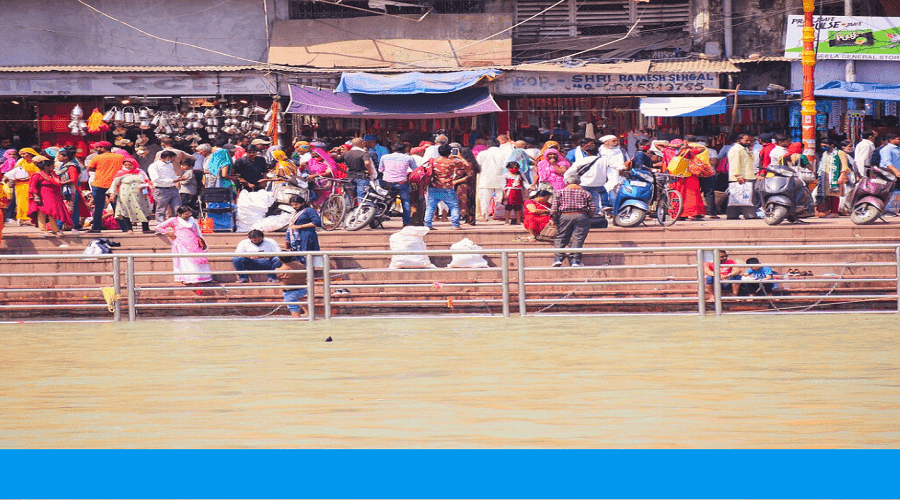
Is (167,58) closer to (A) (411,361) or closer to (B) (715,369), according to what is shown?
(A) (411,361)

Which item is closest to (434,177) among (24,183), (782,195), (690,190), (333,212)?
(333,212)

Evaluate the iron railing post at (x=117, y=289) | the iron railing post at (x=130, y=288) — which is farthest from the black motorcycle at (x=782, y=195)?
the iron railing post at (x=117, y=289)

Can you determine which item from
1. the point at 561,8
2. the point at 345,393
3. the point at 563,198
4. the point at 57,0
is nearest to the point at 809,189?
the point at 563,198

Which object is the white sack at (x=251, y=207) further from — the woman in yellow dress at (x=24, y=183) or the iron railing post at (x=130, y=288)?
the iron railing post at (x=130, y=288)

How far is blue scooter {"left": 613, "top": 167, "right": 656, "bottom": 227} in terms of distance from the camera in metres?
17.3

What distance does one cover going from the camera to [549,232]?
16.3 metres

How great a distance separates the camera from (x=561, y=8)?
25484 millimetres

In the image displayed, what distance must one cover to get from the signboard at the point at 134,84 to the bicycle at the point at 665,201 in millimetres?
9452

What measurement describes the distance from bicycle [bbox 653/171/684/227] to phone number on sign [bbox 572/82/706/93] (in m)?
6.09

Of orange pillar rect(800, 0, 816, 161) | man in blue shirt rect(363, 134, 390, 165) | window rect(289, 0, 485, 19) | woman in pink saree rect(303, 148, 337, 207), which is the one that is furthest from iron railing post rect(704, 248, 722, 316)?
window rect(289, 0, 485, 19)

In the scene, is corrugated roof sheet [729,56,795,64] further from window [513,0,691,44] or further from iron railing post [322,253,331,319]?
iron railing post [322,253,331,319]

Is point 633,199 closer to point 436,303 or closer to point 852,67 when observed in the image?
point 436,303

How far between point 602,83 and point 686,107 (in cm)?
197

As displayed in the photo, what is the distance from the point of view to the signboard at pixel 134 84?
79.6 ft
